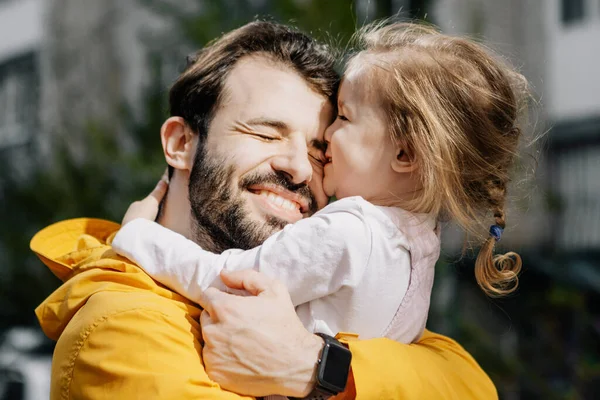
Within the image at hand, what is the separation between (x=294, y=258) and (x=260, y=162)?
1.80 feet

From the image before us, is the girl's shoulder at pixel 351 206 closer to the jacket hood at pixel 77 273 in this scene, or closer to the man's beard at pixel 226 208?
the man's beard at pixel 226 208

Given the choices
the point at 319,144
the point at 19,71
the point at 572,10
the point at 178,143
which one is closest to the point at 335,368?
the point at 319,144

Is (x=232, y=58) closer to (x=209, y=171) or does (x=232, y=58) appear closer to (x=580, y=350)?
(x=209, y=171)

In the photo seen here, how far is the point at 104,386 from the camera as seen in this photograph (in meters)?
2.06

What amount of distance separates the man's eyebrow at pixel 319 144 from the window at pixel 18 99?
811 cm

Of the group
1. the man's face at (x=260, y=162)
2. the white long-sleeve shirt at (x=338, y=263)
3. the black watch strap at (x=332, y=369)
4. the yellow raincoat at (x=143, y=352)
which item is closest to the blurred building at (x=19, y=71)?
the man's face at (x=260, y=162)

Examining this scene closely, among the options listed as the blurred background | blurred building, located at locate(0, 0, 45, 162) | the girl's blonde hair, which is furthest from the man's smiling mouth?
blurred building, located at locate(0, 0, 45, 162)

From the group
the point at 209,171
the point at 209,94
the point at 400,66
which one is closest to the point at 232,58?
the point at 209,94

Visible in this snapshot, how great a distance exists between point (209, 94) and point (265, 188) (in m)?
0.45

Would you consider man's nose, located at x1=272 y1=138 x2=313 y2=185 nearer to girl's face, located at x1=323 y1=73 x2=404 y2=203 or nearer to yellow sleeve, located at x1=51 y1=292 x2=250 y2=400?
girl's face, located at x1=323 y1=73 x2=404 y2=203

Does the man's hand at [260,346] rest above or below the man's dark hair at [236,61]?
below

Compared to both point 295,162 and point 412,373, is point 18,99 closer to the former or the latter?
point 295,162

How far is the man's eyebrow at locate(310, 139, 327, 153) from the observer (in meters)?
2.70

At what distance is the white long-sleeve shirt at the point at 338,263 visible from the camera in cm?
216
